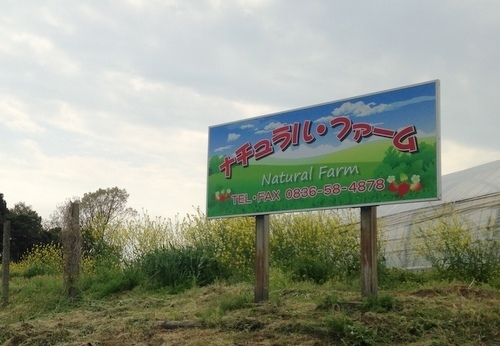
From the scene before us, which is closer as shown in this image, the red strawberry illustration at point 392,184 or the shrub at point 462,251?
the red strawberry illustration at point 392,184

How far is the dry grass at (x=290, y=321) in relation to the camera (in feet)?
23.5

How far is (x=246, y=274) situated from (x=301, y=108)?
549 centimetres

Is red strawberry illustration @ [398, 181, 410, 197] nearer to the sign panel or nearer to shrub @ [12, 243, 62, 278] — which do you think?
the sign panel

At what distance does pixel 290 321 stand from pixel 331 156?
2.65 metres

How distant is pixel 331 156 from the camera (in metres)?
9.23

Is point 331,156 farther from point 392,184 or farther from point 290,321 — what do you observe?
point 290,321

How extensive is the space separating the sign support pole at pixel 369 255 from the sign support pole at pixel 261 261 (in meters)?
1.80

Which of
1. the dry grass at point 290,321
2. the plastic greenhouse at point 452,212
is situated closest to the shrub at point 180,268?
the dry grass at point 290,321

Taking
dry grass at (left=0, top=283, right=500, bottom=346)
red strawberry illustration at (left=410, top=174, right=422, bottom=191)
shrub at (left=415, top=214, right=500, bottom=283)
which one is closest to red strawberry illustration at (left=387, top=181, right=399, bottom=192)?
red strawberry illustration at (left=410, top=174, right=422, bottom=191)

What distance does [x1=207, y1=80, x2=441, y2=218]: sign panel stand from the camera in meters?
8.34

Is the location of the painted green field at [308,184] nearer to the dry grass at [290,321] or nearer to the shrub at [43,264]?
the dry grass at [290,321]

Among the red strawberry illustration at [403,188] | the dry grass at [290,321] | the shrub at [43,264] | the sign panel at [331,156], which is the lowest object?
the dry grass at [290,321]

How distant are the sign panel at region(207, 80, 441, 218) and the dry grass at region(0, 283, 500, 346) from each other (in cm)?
145

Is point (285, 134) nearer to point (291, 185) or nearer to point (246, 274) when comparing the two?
point (291, 185)
